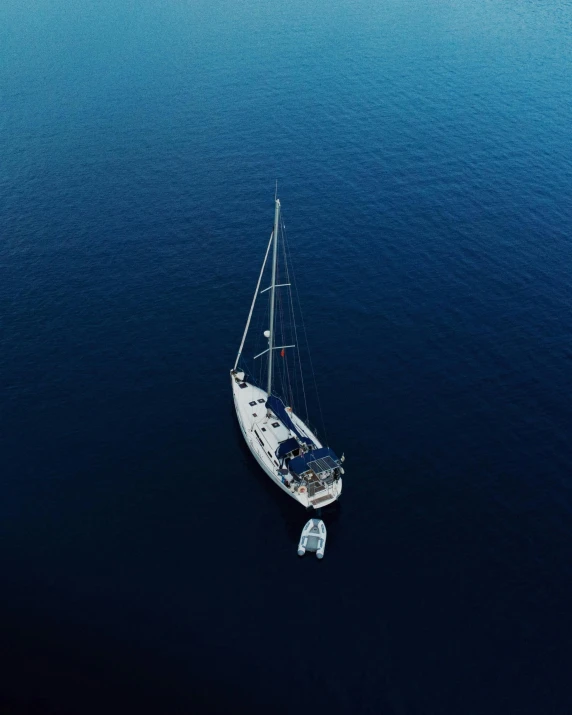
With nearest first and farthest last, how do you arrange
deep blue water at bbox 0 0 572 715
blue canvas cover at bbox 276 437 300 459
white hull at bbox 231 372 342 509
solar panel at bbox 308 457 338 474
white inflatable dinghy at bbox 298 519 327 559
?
deep blue water at bbox 0 0 572 715 → white inflatable dinghy at bbox 298 519 327 559 → solar panel at bbox 308 457 338 474 → white hull at bbox 231 372 342 509 → blue canvas cover at bbox 276 437 300 459

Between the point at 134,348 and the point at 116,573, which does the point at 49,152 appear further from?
the point at 116,573

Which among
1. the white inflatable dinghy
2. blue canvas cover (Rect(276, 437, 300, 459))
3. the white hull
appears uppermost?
blue canvas cover (Rect(276, 437, 300, 459))

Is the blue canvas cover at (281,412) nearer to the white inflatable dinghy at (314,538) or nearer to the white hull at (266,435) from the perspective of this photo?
the white hull at (266,435)

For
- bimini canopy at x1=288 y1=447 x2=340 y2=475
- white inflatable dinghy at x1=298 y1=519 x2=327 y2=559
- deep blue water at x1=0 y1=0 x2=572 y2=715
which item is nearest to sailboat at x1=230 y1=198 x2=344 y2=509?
bimini canopy at x1=288 y1=447 x2=340 y2=475

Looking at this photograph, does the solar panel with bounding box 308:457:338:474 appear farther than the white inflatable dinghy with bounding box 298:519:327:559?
Yes

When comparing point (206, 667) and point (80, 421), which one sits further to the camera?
point (80, 421)

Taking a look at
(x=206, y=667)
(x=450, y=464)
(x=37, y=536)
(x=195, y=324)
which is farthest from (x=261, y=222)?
(x=206, y=667)

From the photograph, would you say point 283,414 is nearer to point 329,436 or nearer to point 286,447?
point 286,447

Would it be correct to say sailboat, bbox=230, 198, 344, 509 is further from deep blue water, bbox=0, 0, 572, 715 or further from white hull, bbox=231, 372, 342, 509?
deep blue water, bbox=0, 0, 572, 715

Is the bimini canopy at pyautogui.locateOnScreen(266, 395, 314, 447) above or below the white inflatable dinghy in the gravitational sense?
above

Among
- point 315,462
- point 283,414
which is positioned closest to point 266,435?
point 283,414
